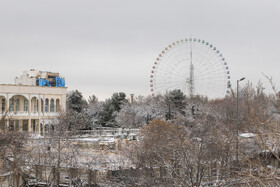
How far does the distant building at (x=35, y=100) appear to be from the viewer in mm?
41625

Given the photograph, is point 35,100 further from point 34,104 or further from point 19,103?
point 19,103

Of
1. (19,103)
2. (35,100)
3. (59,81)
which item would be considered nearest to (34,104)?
(35,100)

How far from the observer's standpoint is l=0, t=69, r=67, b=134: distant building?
41.6m

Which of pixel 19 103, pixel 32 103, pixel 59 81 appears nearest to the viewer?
pixel 19 103

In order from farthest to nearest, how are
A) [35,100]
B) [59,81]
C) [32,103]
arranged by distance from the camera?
[59,81], [35,100], [32,103]

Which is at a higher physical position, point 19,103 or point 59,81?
point 59,81

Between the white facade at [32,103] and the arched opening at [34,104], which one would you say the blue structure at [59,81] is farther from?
the arched opening at [34,104]

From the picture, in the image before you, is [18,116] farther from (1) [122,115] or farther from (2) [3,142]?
(2) [3,142]

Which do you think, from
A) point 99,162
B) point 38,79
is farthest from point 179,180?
point 38,79

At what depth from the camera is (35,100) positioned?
45188mm

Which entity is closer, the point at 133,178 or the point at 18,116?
the point at 133,178

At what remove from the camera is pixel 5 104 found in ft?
136

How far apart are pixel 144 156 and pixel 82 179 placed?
411 centimetres

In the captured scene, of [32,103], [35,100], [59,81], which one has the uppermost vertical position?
[59,81]
